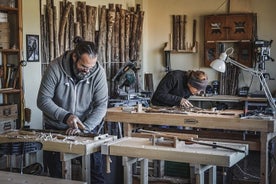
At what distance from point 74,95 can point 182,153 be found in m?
1.18

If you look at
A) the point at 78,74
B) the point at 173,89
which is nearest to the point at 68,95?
the point at 78,74

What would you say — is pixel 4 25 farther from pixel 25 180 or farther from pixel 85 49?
pixel 25 180

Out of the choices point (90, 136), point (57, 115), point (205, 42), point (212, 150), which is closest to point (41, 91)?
point (57, 115)

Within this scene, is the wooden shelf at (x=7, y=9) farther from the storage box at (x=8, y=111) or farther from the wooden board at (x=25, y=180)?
the wooden board at (x=25, y=180)

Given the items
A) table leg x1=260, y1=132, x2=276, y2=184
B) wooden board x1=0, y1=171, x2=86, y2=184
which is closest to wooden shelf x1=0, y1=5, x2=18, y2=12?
wooden board x1=0, y1=171, x2=86, y2=184

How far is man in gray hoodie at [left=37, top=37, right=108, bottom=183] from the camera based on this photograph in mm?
3771

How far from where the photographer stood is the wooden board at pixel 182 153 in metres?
3.11

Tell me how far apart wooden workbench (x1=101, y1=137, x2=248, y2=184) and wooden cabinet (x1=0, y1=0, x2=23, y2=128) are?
9.12 ft

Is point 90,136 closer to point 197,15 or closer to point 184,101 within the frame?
point 184,101

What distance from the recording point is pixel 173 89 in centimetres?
571

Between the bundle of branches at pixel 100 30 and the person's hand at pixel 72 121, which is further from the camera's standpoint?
the bundle of branches at pixel 100 30

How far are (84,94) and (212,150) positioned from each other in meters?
1.26

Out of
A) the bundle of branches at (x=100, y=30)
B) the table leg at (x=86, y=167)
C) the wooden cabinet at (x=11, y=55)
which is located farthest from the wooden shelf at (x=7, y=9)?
the table leg at (x=86, y=167)

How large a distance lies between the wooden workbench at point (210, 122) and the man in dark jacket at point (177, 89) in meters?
0.48
